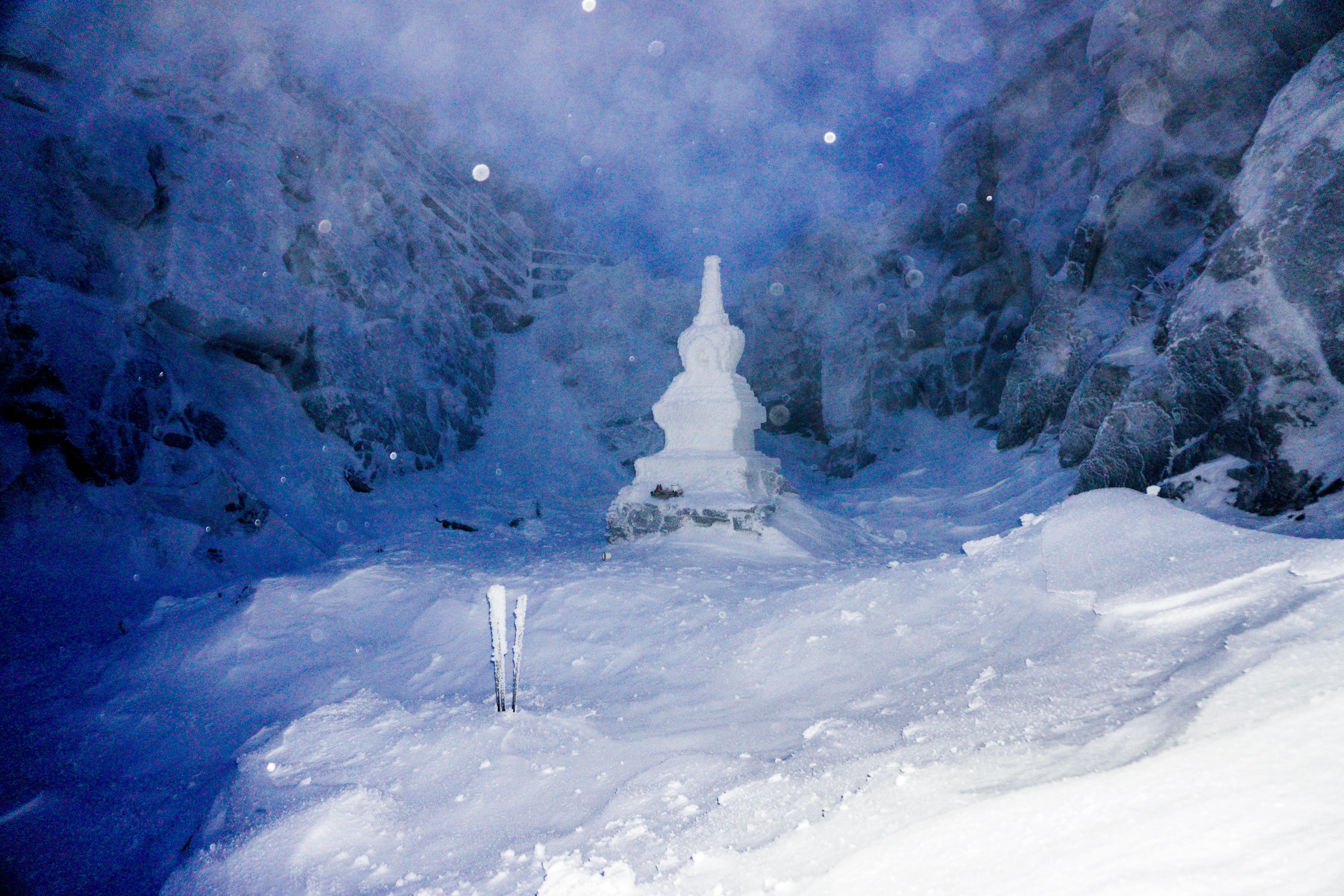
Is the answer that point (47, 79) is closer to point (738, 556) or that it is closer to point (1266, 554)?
point (738, 556)

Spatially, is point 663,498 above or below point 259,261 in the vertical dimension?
below

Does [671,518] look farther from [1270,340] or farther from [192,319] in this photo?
[192,319]

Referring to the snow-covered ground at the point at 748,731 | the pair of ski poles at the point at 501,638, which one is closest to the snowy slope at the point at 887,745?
the snow-covered ground at the point at 748,731

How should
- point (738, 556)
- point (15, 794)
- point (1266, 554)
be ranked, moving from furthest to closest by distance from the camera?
1. point (738, 556)
2. point (15, 794)
3. point (1266, 554)

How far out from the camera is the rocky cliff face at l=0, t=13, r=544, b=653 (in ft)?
23.5

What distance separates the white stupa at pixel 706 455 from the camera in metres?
7.86

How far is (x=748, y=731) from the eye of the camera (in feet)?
8.83

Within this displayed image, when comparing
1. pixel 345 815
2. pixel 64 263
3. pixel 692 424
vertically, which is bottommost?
pixel 345 815

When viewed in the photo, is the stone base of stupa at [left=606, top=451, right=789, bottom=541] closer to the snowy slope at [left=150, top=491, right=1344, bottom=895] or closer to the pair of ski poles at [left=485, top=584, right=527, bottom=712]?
the snowy slope at [left=150, top=491, right=1344, bottom=895]

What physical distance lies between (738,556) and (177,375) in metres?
8.94

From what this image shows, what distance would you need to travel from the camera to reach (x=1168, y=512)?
3.42 meters

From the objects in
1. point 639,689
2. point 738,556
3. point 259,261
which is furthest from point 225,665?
point 259,261

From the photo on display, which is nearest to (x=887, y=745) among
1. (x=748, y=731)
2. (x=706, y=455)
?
(x=748, y=731)

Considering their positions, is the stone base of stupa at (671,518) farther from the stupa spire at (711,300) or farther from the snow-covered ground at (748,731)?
the stupa spire at (711,300)
